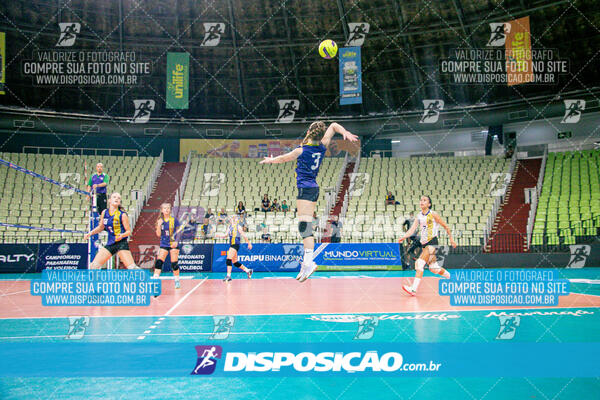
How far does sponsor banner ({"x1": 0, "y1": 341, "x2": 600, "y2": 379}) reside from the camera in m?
3.66

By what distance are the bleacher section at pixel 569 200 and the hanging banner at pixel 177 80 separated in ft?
64.6

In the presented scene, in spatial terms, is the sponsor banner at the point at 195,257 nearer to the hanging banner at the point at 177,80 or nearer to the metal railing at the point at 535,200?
the hanging banner at the point at 177,80

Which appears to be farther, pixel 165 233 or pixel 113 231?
pixel 165 233

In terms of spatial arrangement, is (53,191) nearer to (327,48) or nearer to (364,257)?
(364,257)

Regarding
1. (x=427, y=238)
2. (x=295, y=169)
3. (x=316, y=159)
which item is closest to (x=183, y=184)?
(x=295, y=169)

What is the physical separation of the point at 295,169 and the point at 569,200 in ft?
52.8

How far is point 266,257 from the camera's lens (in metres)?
19.1

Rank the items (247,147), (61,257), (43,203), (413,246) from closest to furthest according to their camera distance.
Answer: (61,257) → (413,246) → (43,203) → (247,147)

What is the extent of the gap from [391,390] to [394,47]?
86.2 feet

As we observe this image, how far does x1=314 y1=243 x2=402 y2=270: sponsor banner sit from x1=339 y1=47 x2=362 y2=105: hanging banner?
9391 mm

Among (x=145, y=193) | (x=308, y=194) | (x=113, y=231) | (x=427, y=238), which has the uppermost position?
(x=145, y=193)

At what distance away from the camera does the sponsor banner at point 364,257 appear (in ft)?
64.4

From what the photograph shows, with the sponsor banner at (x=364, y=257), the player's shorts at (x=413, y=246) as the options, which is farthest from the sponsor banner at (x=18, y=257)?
the player's shorts at (x=413, y=246)

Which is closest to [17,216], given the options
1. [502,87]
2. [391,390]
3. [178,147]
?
[178,147]
